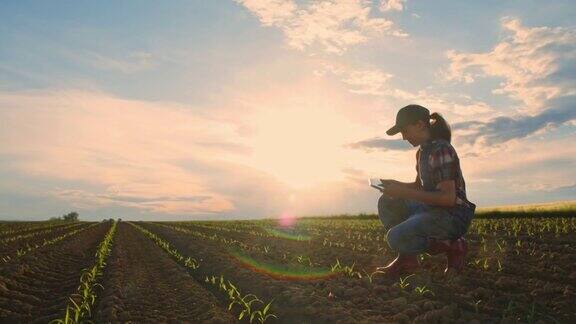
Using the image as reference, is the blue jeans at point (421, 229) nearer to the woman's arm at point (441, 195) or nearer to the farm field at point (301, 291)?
the woman's arm at point (441, 195)

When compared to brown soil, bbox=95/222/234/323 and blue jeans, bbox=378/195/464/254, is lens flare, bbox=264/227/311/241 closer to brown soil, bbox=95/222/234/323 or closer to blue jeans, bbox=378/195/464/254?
brown soil, bbox=95/222/234/323

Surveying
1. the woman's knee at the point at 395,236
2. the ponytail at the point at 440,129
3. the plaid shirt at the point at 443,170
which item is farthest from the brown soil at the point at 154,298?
the ponytail at the point at 440,129

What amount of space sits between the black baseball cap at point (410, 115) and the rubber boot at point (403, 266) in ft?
5.42

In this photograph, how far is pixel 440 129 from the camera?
5723 mm

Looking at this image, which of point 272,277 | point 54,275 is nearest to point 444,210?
point 272,277

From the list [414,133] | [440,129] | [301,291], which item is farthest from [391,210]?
[301,291]

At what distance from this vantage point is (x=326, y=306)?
17.7 ft

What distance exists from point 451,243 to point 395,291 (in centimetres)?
87

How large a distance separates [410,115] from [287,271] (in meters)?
4.05

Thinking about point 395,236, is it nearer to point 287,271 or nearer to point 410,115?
point 410,115

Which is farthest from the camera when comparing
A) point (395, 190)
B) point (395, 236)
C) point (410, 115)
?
point (395, 236)

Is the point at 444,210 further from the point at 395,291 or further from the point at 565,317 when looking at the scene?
the point at 565,317

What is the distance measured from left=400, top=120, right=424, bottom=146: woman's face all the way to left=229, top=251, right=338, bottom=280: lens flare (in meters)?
2.74

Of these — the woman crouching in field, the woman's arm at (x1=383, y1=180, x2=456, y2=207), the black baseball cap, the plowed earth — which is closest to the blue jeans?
the woman crouching in field
